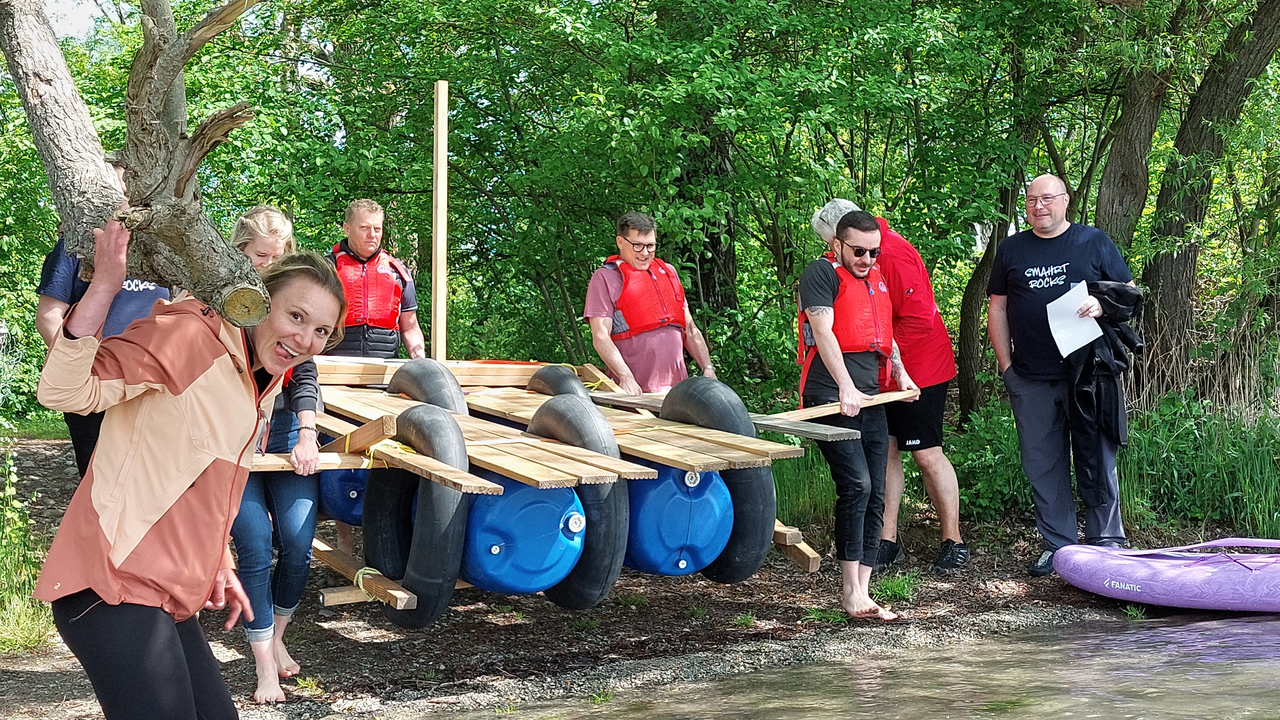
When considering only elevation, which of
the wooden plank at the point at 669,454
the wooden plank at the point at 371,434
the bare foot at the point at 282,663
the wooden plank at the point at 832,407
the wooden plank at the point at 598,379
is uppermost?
the wooden plank at the point at 598,379

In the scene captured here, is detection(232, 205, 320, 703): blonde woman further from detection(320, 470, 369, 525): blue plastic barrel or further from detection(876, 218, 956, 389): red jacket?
detection(876, 218, 956, 389): red jacket

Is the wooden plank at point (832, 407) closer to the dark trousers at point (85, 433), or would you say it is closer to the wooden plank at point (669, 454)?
the wooden plank at point (669, 454)

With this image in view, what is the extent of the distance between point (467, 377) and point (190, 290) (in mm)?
3523

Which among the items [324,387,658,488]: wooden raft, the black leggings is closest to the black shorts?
[324,387,658,488]: wooden raft

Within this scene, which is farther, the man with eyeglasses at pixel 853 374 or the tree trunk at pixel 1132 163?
the tree trunk at pixel 1132 163

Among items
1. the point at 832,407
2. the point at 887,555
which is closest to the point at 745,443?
the point at 832,407

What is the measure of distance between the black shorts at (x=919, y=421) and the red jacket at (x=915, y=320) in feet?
0.24

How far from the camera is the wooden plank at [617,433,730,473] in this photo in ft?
13.3

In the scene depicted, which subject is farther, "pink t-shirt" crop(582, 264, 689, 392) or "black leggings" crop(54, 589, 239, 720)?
"pink t-shirt" crop(582, 264, 689, 392)

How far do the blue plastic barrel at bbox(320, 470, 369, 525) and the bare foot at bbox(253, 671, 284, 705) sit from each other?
0.81 meters


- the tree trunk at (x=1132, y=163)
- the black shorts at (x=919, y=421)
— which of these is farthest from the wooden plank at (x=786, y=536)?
the tree trunk at (x=1132, y=163)

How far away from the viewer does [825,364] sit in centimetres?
529

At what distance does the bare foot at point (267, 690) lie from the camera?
4.16 metres

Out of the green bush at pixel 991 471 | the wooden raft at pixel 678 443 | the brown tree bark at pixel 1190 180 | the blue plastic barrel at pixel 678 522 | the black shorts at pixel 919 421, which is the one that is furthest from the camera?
the brown tree bark at pixel 1190 180
